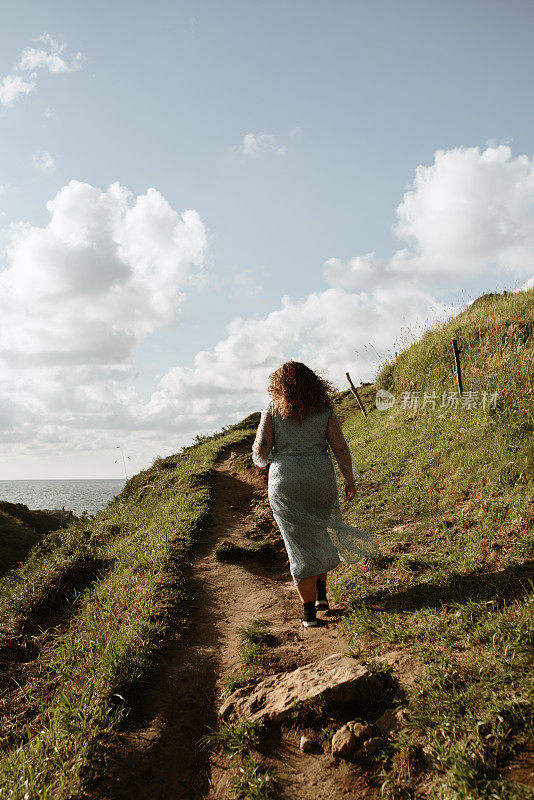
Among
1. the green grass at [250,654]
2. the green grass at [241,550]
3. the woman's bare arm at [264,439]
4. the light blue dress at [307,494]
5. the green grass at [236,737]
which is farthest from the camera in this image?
the green grass at [241,550]

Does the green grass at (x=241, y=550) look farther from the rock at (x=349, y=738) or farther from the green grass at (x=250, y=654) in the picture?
the rock at (x=349, y=738)

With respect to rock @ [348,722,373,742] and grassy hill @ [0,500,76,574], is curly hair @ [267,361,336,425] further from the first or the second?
grassy hill @ [0,500,76,574]

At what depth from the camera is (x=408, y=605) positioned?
4.38m

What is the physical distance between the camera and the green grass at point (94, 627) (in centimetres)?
319

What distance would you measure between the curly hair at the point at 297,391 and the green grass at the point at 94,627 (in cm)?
248

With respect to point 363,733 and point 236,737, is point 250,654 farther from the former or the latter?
point 363,733

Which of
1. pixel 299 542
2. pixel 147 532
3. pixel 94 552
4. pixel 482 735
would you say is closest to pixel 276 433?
pixel 299 542

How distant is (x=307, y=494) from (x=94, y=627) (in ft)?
9.59

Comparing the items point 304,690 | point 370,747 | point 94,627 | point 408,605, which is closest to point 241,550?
point 94,627

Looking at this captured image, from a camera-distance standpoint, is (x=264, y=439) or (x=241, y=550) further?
(x=241, y=550)

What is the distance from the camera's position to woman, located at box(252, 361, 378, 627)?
15.2ft

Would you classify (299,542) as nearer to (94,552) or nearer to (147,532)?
(147,532)

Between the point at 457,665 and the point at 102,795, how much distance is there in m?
2.33

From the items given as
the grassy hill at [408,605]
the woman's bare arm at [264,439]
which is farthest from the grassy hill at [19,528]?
the woman's bare arm at [264,439]
